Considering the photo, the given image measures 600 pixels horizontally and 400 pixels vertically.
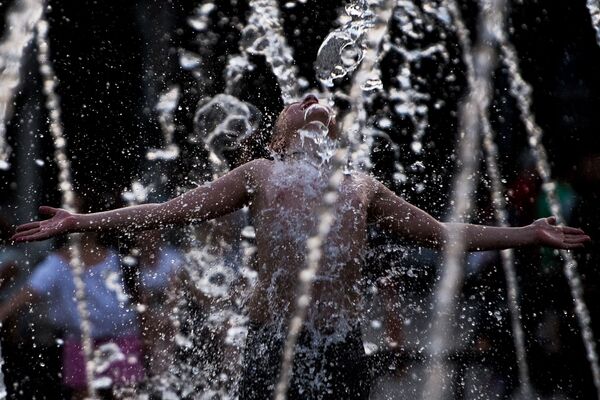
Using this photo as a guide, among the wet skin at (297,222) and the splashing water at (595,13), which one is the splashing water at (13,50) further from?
the splashing water at (595,13)

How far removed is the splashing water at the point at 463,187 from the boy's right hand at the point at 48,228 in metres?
1.18

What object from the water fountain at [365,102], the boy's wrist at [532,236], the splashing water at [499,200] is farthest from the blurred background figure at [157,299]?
the splashing water at [499,200]

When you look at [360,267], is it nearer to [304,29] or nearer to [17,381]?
[17,381]

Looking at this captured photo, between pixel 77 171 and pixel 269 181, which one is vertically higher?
pixel 269 181

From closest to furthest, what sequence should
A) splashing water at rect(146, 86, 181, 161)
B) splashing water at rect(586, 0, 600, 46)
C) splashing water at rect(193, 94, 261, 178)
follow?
splashing water at rect(193, 94, 261, 178) → splashing water at rect(586, 0, 600, 46) → splashing water at rect(146, 86, 181, 161)

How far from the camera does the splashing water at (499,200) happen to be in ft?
13.5

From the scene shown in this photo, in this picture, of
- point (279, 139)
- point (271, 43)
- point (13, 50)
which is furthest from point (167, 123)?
point (279, 139)

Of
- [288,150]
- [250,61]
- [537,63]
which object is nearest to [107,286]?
[288,150]

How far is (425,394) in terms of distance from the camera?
12.6ft

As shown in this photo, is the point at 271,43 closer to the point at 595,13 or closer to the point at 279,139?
the point at 595,13

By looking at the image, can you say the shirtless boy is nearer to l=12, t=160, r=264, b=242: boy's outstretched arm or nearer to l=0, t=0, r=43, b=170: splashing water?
l=12, t=160, r=264, b=242: boy's outstretched arm

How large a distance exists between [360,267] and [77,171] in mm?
4300

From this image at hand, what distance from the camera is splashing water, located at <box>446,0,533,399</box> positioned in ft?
13.5

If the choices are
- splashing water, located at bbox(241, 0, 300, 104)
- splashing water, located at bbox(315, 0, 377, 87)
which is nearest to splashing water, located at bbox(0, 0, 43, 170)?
splashing water, located at bbox(241, 0, 300, 104)
